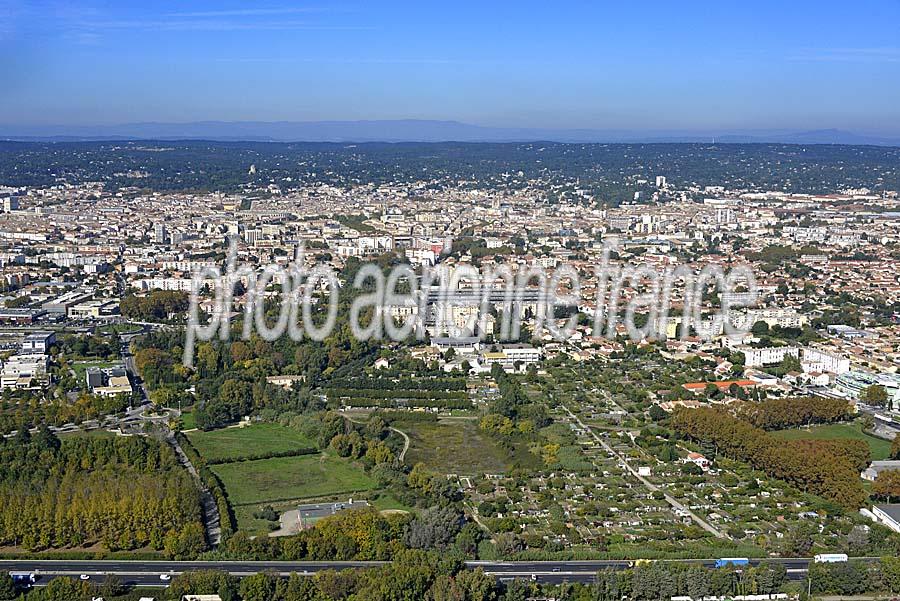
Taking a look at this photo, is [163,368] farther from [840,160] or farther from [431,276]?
[840,160]

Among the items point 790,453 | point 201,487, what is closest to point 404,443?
point 201,487

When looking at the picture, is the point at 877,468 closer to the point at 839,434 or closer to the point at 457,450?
the point at 839,434

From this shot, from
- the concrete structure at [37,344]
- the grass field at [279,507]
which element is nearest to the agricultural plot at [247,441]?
the grass field at [279,507]

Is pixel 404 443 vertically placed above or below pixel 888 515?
below

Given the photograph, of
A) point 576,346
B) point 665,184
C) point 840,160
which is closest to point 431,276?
point 576,346

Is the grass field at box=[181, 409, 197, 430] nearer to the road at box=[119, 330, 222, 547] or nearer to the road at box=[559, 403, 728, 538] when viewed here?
the road at box=[119, 330, 222, 547]
